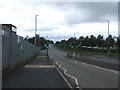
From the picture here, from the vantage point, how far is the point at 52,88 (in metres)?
10.1

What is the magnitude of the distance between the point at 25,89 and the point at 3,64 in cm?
389

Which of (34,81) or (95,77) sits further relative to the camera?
(95,77)

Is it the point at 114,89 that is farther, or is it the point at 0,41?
the point at 0,41

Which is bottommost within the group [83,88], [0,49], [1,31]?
[83,88]

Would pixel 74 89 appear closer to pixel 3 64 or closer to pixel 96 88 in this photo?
pixel 96 88

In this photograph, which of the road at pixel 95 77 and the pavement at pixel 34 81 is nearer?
the pavement at pixel 34 81

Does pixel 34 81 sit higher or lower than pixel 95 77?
higher

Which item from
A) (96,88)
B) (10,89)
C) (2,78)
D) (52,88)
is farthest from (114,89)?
(2,78)

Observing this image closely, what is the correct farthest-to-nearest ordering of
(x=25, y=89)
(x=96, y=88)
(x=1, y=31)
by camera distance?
(x=1, y=31) < (x=96, y=88) < (x=25, y=89)

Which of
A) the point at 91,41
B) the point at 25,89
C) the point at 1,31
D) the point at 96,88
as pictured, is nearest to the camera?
the point at 25,89

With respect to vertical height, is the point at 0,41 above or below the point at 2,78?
above

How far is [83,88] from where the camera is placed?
10406 mm

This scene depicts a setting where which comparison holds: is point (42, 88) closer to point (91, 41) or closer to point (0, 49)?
point (0, 49)

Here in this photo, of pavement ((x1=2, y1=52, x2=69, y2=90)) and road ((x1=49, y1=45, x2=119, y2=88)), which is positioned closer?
pavement ((x1=2, y1=52, x2=69, y2=90))
